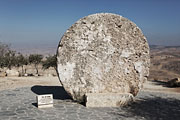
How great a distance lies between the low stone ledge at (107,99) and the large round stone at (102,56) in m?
0.43

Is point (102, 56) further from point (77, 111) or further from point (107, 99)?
point (77, 111)

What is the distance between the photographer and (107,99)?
7406mm

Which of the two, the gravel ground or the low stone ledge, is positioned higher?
the low stone ledge

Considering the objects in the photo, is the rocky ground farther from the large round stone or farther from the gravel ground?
the large round stone

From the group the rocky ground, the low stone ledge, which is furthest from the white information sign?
the low stone ledge

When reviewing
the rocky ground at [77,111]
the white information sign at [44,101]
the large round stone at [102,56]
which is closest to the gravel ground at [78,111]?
the rocky ground at [77,111]

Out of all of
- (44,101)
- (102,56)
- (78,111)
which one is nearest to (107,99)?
(78,111)

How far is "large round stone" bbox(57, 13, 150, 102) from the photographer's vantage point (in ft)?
25.2

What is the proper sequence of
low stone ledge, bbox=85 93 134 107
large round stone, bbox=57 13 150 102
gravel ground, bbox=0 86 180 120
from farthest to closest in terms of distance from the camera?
large round stone, bbox=57 13 150 102 → low stone ledge, bbox=85 93 134 107 → gravel ground, bbox=0 86 180 120

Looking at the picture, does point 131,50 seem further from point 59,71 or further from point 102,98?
point 59,71

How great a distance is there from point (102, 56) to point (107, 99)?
1.78m

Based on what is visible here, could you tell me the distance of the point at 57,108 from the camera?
6949mm

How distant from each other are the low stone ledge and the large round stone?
1.41ft

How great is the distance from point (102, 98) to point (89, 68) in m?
1.34
